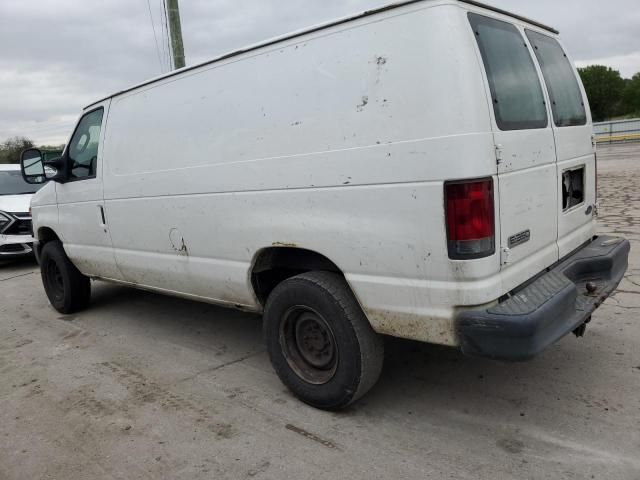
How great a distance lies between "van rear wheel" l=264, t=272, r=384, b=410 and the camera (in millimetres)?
A: 3023

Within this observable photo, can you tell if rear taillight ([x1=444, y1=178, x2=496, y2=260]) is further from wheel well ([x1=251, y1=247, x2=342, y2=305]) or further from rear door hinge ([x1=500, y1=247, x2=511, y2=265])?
wheel well ([x1=251, y1=247, x2=342, y2=305])

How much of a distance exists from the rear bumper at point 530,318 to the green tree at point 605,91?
77.6m

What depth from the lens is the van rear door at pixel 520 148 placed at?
106 inches

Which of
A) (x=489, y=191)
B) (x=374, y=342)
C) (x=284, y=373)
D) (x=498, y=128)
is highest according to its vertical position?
(x=498, y=128)

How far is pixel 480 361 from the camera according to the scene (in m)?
3.84

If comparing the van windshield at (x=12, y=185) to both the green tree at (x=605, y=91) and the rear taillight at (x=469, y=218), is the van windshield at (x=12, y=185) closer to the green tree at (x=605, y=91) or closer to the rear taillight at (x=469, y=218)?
the rear taillight at (x=469, y=218)

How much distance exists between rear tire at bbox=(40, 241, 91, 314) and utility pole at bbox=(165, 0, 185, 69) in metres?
4.59

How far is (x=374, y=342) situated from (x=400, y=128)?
3.94 ft

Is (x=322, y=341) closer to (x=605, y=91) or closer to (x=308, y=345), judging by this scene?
(x=308, y=345)

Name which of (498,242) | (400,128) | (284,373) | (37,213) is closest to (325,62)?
(400,128)

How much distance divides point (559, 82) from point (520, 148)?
1.04 m

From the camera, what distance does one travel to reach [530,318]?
2521mm

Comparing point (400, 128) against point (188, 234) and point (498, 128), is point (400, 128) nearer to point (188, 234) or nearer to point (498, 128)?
point (498, 128)

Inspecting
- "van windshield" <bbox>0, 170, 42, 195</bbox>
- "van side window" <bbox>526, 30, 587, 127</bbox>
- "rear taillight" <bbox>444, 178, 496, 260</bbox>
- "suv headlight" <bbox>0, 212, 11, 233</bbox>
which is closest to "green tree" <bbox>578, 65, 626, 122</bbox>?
"van windshield" <bbox>0, 170, 42, 195</bbox>
